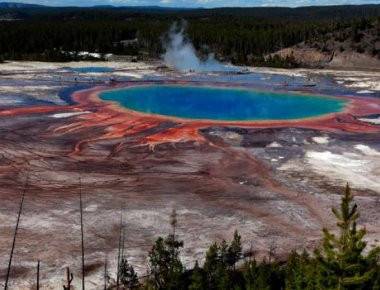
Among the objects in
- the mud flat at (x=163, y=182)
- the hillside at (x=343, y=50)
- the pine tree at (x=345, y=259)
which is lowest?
the mud flat at (x=163, y=182)

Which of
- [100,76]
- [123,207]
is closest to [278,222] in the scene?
[123,207]

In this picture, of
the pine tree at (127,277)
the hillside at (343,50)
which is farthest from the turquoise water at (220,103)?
the hillside at (343,50)

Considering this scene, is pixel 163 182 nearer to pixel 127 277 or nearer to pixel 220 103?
pixel 127 277

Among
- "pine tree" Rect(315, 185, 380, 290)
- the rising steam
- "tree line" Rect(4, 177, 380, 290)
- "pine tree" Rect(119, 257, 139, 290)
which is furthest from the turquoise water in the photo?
"pine tree" Rect(315, 185, 380, 290)

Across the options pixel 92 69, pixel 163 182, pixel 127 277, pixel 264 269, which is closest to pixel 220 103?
pixel 163 182

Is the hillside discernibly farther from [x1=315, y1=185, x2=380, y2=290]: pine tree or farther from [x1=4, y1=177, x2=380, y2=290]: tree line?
[x1=315, y1=185, x2=380, y2=290]: pine tree

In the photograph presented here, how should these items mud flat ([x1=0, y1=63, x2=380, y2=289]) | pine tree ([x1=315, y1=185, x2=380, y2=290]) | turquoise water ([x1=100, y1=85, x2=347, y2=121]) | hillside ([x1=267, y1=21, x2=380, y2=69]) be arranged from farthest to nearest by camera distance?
hillside ([x1=267, y1=21, x2=380, y2=69]) → turquoise water ([x1=100, y1=85, x2=347, y2=121]) → mud flat ([x1=0, y1=63, x2=380, y2=289]) → pine tree ([x1=315, y1=185, x2=380, y2=290])

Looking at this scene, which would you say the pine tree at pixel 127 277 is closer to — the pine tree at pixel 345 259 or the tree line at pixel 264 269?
the tree line at pixel 264 269
